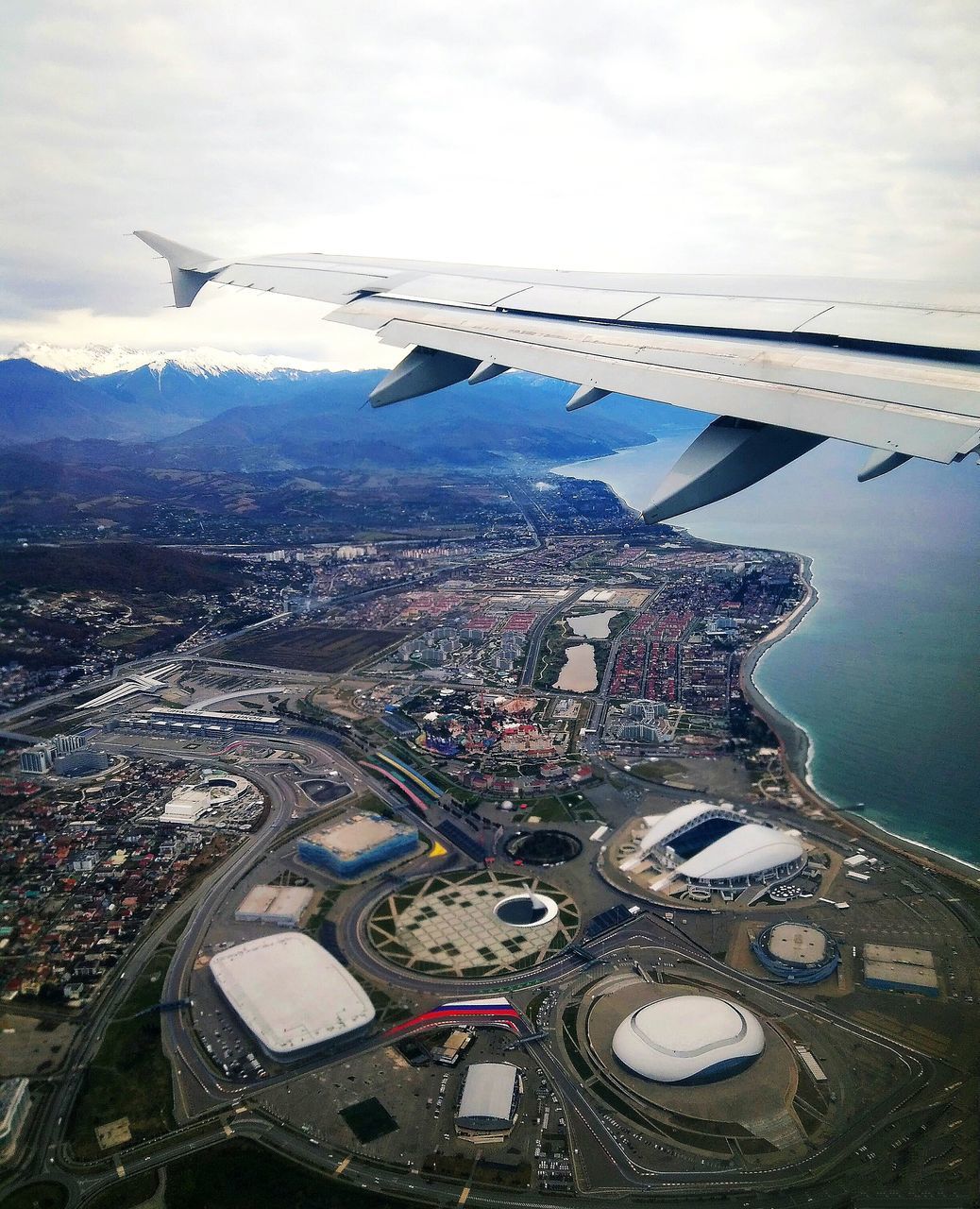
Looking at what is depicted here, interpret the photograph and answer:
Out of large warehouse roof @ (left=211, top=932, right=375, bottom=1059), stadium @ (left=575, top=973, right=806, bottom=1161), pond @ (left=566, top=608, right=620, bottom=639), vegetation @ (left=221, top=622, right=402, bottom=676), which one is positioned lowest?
stadium @ (left=575, top=973, right=806, bottom=1161)

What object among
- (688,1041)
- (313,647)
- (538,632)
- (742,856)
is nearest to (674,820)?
(742,856)

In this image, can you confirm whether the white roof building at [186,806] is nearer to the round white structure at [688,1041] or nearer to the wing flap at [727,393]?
the round white structure at [688,1041]

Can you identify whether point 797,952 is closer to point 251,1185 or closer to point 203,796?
point 251,1185

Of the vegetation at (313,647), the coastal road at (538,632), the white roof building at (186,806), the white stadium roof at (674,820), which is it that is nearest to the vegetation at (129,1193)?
the white roof building at (186,806)

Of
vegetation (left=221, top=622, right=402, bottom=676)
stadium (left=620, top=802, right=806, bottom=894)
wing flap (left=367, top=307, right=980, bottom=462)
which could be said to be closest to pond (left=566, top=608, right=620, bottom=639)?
vegetation (left=221, top=622, right=402, bottom=676)

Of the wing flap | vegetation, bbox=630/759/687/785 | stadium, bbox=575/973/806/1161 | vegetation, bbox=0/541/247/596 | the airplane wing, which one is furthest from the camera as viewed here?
vegetation, bbox=0/541/247/596

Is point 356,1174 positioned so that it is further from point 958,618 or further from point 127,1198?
point 958,618

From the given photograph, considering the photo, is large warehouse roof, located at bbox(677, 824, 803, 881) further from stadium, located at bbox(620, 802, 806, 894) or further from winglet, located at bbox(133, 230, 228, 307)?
winglet, located at bbox(133, 230, 228, 307)

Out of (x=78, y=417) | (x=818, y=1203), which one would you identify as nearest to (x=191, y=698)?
(x=818, y=1203)
